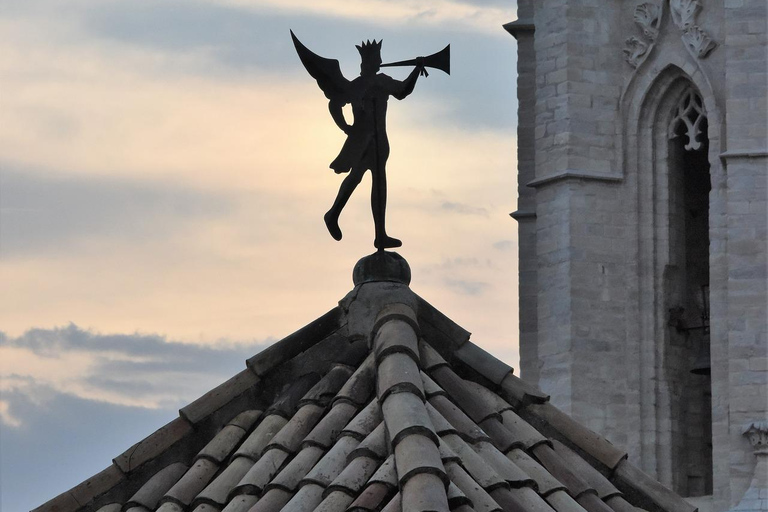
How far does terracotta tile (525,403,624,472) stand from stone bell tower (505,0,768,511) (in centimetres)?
3227

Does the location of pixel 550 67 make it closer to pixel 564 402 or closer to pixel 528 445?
pixel 564 402

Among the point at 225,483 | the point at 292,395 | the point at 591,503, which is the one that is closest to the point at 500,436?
the point at 591,503

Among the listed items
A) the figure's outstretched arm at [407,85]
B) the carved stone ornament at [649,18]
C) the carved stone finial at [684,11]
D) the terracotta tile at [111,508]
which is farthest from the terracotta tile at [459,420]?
the carved stone ornament at [649,18]

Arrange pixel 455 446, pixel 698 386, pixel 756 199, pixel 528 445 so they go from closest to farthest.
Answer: pixel 455 446
pixel 528 445
pixel 756 199
pixel 698 386

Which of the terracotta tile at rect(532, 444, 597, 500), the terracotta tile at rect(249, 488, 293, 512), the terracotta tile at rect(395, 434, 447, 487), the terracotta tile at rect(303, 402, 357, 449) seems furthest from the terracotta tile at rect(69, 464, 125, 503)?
the terracotta tile at rect(395, 434, 447, 487)

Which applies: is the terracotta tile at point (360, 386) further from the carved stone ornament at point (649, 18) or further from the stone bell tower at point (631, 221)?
the carved stone ornament at point (649, 18)

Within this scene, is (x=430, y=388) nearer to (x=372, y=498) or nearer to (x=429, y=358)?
(x=429, y=358)

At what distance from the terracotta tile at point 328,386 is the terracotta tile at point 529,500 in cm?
115

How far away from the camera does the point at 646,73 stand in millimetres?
46531

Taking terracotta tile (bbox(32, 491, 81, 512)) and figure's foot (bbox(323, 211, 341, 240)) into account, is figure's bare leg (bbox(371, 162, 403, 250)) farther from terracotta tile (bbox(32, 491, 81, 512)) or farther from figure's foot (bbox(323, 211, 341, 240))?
terracotta tile (bbox(32, 491, 81, 512))

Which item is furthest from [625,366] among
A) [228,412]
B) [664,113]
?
[228,412]

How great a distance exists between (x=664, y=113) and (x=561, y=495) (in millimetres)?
36247

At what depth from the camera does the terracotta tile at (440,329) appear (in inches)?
475

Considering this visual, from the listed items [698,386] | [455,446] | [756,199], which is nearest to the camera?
[455,446]
